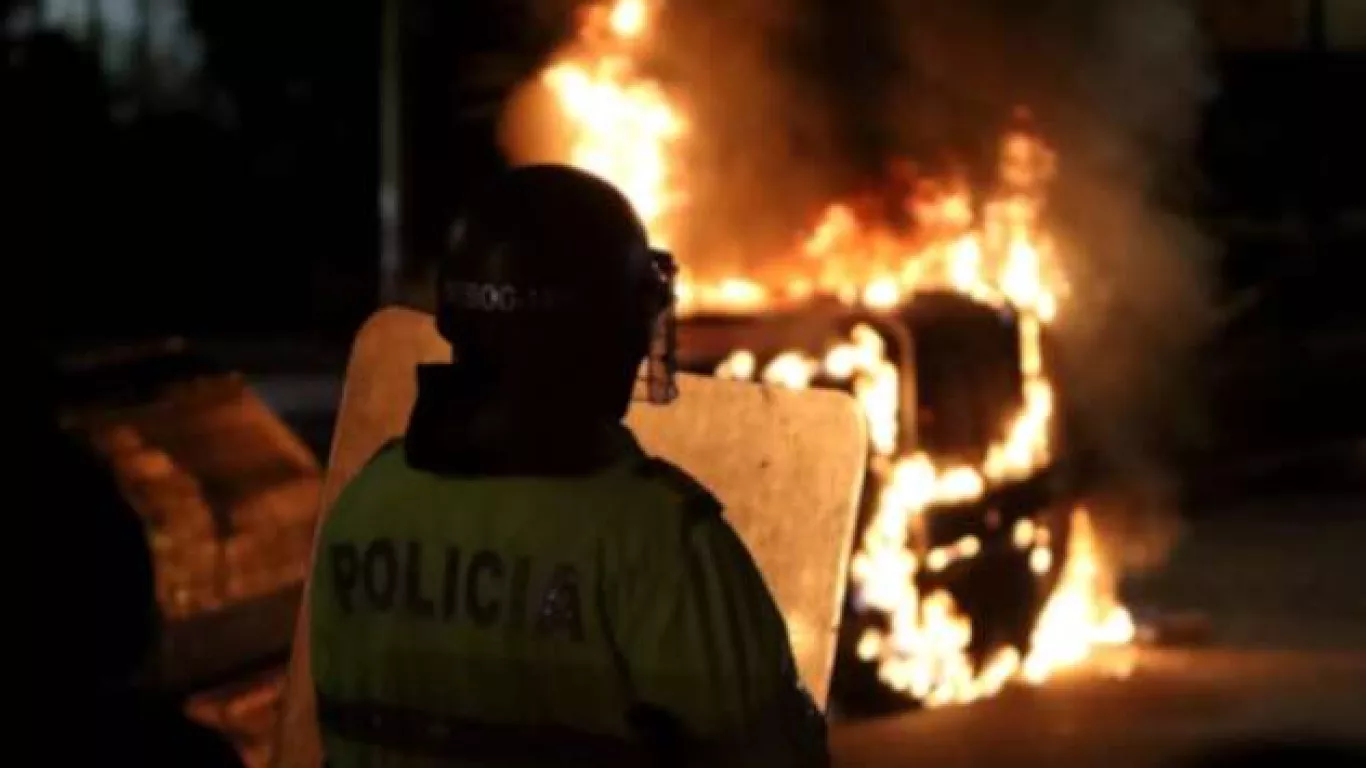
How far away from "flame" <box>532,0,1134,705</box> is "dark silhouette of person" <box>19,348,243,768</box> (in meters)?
5.17

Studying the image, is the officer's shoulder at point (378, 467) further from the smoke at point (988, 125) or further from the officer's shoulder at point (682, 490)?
the smoke at point (988, 125)

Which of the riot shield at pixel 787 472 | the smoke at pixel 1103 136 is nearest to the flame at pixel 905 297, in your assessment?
the smoke at pixel 1103 136

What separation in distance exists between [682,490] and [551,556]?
15cm

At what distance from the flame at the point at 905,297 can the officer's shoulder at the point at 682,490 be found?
5342 millimetres

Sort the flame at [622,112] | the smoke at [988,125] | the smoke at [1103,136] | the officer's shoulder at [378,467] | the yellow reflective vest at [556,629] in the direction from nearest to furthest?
the yellow reflective vest at [556,629]
the officer's shoulder at [378,467]
the flame at [622,112]
the smoke at [988,125]
the smoke at [1103,136]

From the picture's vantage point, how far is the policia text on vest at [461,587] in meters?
2.68

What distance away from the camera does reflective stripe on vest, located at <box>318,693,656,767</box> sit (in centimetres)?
267

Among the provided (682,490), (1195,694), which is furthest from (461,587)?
(1195,694)

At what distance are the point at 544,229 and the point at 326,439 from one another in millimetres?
19023

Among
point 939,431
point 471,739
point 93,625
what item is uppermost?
point 93,625

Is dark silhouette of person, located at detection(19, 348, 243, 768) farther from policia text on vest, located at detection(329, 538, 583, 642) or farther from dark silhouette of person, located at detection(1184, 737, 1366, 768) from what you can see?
dark silhouette of person, located at detection(1184, 737, 1366, 768)

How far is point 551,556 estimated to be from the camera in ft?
8.81

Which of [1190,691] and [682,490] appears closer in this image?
[682,490]

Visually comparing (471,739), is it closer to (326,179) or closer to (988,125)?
(988,125)
